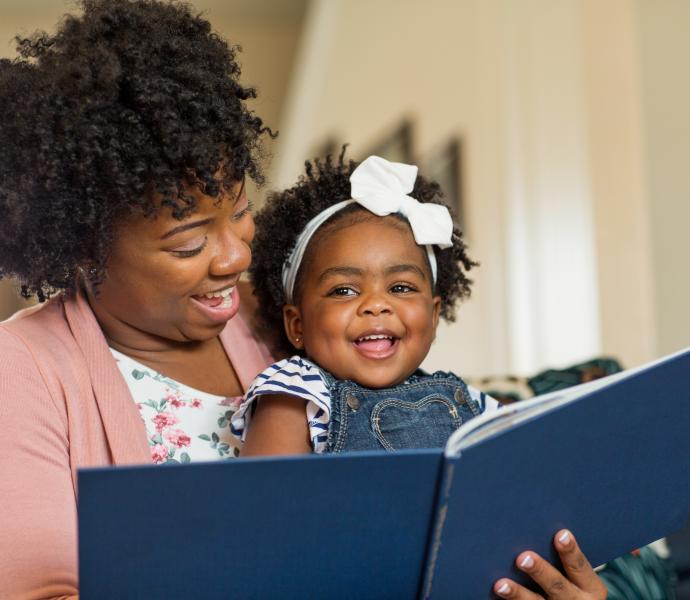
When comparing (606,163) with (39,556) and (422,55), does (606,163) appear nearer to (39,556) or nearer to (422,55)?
(422,55)

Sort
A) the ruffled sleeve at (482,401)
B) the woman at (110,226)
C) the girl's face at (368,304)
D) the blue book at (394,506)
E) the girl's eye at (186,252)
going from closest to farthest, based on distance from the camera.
A: the blue book at (394,506)
the woman at (110,226)
the girl's eye at (186,252)
the girl's face at (368,304)
the ruffled sleeve at (482,401)

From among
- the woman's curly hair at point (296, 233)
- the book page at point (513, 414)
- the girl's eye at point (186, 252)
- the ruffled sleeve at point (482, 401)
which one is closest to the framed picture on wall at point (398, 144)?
the woman's curly hair at point (296, 233)

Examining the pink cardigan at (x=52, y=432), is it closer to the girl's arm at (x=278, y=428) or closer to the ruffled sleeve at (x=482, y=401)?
the girl's arm at (x=278, y=428)

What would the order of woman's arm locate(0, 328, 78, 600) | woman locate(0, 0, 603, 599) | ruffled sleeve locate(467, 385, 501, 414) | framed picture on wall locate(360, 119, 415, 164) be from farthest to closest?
1. framed picture on wall locate(360, 119, 415, 164)
2. ruffled sleeve locate(467, 385, 501, 414)
3. woman locate(0, 0, 603, 599)
4. woman's arm locate(0, 328, 78, 600)

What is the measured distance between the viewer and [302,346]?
181cm

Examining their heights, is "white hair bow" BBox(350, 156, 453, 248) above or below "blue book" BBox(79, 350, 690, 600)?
above

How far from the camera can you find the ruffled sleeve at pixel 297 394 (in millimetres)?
1595

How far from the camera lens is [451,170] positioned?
17.0 feet

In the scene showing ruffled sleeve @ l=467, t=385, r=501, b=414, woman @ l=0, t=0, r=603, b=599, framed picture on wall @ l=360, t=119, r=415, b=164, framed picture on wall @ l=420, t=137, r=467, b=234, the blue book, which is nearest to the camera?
the blue book

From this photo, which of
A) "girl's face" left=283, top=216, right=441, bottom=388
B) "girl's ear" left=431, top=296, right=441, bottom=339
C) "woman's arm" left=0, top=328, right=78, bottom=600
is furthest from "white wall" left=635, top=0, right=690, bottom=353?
"woman's arm" left=0, top=328, right=78, bottom=600

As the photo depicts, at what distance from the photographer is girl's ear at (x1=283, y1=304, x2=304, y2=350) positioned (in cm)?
180

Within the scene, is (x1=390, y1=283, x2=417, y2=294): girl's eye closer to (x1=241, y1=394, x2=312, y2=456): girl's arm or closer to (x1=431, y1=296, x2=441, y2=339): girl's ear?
(x1=431, y1=296, x2=441, y2=339): girl's ear

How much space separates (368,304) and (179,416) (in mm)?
366

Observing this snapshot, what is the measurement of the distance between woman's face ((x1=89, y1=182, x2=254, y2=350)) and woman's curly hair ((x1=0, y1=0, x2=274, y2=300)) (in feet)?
0.10
